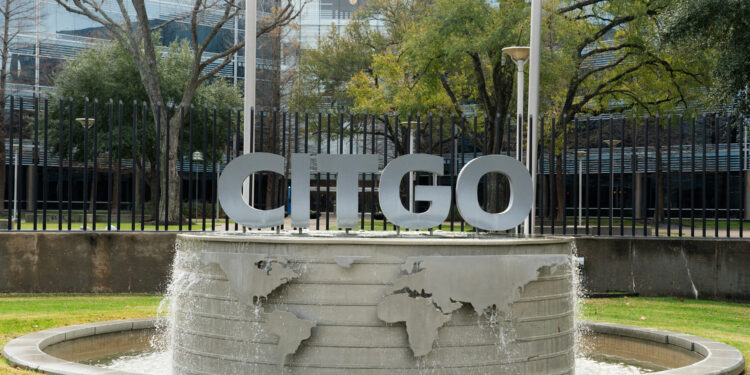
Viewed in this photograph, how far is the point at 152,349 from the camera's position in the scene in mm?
9914

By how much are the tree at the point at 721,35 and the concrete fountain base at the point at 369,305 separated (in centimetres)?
1176

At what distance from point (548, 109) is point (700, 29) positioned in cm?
1242

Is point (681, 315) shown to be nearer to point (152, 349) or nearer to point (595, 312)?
point (595, 312)

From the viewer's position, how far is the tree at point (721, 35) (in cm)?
1670

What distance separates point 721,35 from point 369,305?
14.3 meters

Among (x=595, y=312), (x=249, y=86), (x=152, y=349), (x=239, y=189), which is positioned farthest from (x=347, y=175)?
(x=595, y=312)

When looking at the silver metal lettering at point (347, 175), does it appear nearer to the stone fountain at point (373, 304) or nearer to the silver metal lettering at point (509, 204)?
the stone fountain at point (373, 304)

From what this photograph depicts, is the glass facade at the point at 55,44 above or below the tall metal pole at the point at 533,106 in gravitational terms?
above

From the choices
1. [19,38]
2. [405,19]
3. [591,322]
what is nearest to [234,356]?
[591,322]

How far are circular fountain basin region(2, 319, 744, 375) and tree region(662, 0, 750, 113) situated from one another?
9.16 meters

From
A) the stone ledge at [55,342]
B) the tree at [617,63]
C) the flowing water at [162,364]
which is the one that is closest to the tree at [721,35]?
the tree at [617,63]

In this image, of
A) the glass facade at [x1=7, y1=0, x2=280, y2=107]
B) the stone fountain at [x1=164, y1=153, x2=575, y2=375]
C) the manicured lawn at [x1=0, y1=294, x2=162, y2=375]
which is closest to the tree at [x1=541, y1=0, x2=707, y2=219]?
the manicured lawn at [x1=0, y1=294, x2=162, y2=375]

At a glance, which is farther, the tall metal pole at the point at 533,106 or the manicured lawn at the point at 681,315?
the tall metal pole at the point at 533,106

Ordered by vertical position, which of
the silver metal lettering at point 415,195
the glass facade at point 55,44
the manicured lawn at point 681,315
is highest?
the glass facade at point 55,44
